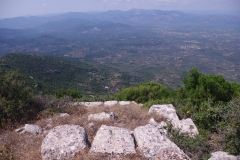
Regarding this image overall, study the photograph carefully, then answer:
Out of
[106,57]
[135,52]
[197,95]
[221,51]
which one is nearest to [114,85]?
[197,95]

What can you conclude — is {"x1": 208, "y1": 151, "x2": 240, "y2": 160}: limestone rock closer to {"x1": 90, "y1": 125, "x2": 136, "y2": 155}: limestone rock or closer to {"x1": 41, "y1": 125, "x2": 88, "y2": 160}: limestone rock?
{"x1": 90, "y1": 125, "x2": 136, "y2": 155}: limestone rock

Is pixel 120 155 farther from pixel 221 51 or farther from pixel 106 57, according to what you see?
pixel 221 51

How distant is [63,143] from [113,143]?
1344 millimetres

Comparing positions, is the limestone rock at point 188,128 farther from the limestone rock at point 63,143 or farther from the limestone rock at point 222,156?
the limestone rock at point 63,143

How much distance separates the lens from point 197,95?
9211 millimetres

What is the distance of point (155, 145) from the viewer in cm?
462

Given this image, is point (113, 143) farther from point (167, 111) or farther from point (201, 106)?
point (201, 106)

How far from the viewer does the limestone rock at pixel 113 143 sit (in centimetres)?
445

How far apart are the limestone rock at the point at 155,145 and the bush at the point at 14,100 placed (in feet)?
17.0

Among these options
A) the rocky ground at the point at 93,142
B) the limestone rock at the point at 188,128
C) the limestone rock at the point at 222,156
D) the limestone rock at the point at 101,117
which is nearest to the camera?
the limestone rock at the point at 222,156

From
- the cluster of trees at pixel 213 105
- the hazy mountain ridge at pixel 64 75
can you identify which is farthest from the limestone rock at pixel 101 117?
the hazy mountain ridge at pixel 64 75

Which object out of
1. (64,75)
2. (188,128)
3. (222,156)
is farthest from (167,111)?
(64,75)

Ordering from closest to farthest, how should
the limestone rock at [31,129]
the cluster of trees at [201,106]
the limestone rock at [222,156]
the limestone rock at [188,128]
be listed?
the limestone rock at [222,156] < the cluster of trees at [201,106] < the limestone rock at [188,128] < the limestone rock at [31,129]

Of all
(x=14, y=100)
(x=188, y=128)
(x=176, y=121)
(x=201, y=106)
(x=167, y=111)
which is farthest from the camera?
(x=167, y=111)
